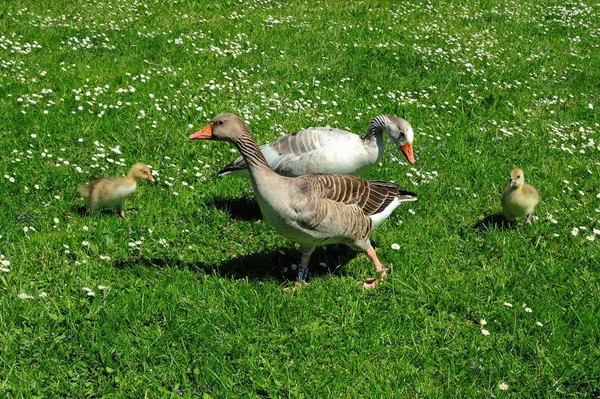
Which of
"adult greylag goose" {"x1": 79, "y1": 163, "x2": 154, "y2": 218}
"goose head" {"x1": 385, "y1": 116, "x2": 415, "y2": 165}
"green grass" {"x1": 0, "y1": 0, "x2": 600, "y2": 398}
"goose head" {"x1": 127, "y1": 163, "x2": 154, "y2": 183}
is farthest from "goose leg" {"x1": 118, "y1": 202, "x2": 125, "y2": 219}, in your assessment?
"goose head" {"x1": 385, "y1": 116, "x2": 415, "y2": 165}

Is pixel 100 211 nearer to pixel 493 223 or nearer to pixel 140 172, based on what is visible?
pixel 140 172

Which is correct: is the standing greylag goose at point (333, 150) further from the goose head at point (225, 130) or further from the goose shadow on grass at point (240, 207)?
the goose head at point (225, 130)

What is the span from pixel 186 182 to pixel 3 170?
2.23 meters

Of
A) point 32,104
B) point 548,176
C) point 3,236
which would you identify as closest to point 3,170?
point 3,236

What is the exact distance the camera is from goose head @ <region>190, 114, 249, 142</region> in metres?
5.77

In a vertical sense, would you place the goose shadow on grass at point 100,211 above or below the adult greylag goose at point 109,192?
below

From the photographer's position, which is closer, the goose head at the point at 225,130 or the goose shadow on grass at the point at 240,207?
the goose head at the point at 225,130

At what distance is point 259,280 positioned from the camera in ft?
21.2

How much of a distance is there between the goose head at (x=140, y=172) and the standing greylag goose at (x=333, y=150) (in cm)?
88

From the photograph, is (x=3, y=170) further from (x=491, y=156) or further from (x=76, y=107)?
(x=491, y=156)

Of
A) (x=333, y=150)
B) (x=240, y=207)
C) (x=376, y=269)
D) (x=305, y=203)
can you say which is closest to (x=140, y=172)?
(x=240, y=207)

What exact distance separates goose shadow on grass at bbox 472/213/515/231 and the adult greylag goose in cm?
423

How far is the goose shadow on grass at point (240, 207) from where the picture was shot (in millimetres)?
7594

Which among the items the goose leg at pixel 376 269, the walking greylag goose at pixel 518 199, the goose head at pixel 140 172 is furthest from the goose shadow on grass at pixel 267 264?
the walking greylag goose at pixel 518 199
